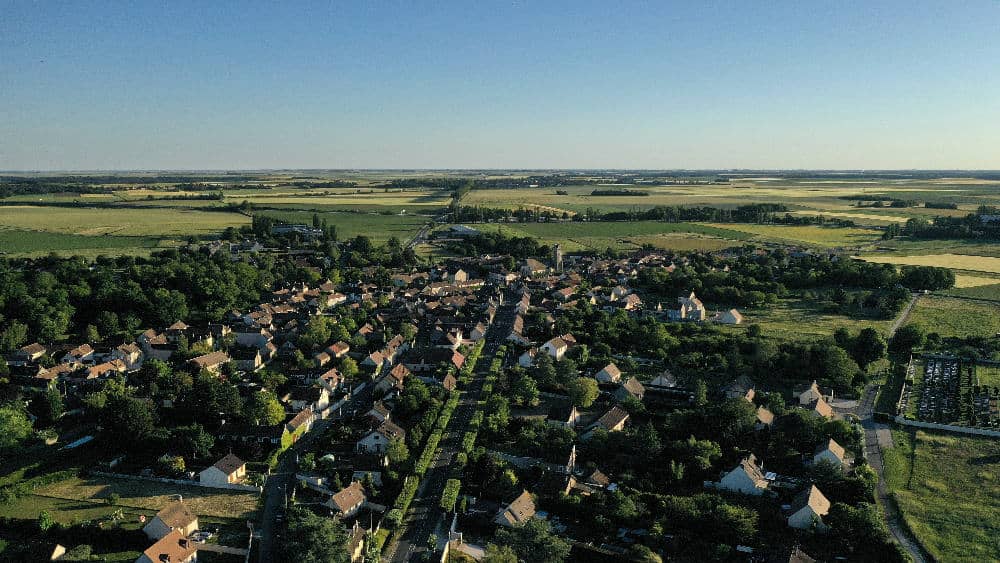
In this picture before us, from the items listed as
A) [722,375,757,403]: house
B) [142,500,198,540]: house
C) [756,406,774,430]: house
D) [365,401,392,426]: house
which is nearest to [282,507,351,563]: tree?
[142,500,198,540]: house

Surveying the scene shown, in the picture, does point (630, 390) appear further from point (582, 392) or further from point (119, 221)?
point (119, 221)

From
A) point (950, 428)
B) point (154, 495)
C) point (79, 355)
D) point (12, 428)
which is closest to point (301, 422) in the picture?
point (154, 495)

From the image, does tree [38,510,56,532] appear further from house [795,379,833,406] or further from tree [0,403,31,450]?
house [795,379,833,406]

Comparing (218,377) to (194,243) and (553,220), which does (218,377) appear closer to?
(194,243)

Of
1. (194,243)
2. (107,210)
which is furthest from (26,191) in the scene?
(194,243)

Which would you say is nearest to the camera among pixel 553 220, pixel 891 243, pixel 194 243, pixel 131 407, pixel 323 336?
pixel 131 407

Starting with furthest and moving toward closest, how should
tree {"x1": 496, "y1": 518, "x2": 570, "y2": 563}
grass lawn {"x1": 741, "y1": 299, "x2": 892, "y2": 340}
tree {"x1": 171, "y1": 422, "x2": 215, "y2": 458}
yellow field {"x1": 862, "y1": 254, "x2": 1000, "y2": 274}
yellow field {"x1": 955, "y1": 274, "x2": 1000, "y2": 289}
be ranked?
yellow field {"x1": 862, "y1": 254, "x2": 1000, "y2": 274}
yellow field {"x1": 955, "y1": 274, "x2": 1000, "y2": 289}
grass lawn {"x1": 741, "y1": 299, "x2": 892, "y2": 340}
tree {"x1": 171, "y1": 422, "x2": 215, "y2": 458}
tree {"x1": 496, "y1": 518, "x2": 570, "y2": 563}
